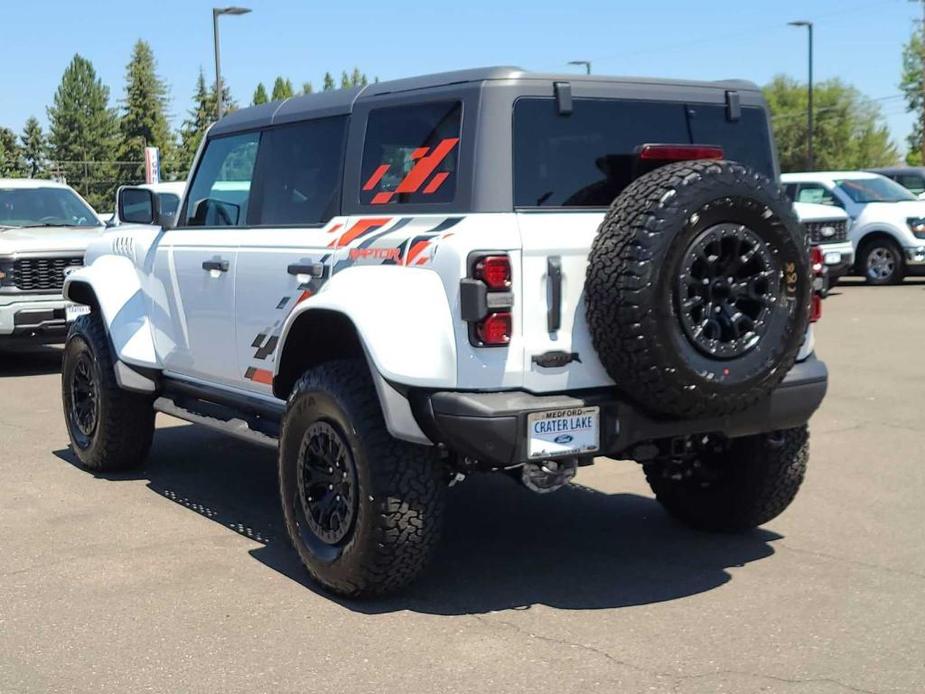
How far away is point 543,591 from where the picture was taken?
509 centimetres

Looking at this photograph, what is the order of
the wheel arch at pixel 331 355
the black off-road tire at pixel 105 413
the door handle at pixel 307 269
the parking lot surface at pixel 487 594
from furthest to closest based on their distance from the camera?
the black off-road tire at pixel 105 413
the door handle at pixel 307 269
the wheel arch at pixel 331 355
the parking lot surface at pixel 487 594

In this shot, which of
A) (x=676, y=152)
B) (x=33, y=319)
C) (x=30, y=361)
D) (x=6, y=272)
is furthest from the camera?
(x=30, y=361)

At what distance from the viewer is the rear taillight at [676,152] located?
4.79 meters

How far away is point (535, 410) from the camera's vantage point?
4441mm

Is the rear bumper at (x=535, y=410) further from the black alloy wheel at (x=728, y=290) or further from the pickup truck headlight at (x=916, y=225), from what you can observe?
the pickup truck headlight at (x=916, y=225)

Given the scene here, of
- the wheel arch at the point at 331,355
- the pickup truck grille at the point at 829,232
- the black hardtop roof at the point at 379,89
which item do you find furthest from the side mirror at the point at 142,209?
the pickup truck grille at the point at 829,232

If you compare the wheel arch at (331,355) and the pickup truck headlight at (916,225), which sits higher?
the pickup truck headlight at (916,225)

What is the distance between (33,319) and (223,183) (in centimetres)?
602

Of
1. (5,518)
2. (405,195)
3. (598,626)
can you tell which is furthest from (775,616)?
(5,518)

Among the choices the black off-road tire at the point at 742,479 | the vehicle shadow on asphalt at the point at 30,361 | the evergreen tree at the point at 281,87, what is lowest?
the vehicle shadow on asphalt at the point at 30,361

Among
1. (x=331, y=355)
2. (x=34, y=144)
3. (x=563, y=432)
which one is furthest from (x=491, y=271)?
(x=34, y=144)

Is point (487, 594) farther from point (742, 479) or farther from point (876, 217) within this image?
point (876, 217)

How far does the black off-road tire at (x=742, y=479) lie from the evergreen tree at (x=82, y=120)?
348 feet

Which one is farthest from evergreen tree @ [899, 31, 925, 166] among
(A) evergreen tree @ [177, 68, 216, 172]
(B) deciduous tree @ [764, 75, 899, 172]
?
(A) evergreen tree @ [177, 68, 216, 172]
